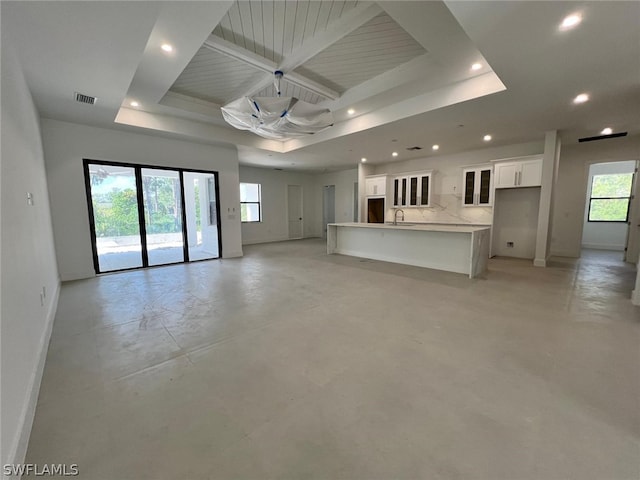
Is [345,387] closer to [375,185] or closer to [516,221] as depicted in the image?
[516,221]

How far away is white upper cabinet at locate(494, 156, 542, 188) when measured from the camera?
5.78m

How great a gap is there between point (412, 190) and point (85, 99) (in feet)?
24.7

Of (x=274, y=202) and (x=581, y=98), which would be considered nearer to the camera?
(x=581, y=98)

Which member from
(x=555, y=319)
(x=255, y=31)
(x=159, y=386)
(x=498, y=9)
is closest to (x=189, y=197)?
(x=255, y=31)

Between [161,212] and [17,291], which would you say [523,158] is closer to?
[17,291]

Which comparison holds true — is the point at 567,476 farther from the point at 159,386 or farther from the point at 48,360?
the point at 48,360

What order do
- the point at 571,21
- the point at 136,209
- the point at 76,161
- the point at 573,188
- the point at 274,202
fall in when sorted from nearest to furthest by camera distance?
the point at 571,21 → the point at 76,161 → the point at 136,209 → the point at 573,188 → the point at 274,202

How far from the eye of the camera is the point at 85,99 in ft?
11.9

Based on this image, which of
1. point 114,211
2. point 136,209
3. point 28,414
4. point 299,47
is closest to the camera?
point 28,414

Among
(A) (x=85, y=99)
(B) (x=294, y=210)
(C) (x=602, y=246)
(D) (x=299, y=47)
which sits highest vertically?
(D) (x=299, y=47)

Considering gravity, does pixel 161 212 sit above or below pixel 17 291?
above

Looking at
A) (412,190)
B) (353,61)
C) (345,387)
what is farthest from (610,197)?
(345,387)

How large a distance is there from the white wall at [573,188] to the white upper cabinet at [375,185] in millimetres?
4474

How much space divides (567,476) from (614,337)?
2.13 m
